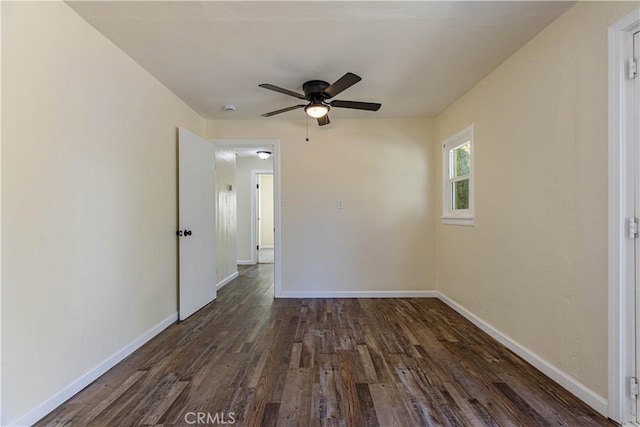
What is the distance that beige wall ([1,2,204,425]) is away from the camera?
1.53 metres

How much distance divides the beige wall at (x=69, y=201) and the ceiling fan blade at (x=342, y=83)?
1.63 metres

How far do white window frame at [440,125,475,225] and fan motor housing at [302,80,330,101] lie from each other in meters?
1.60

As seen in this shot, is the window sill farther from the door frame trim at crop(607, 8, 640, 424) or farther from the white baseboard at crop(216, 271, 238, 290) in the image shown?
the white baseboard at crop(216, 271, 238, 290)

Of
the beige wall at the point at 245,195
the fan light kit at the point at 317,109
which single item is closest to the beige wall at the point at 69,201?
the fan light kit at the point at 317,109

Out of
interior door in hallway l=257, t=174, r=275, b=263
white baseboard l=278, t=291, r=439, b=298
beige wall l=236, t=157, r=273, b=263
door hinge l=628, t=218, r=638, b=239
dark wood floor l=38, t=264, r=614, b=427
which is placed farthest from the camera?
interior door in hallway l=257, t=174, r=275, b=263

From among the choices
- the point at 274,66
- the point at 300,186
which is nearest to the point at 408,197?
the point at 300,186

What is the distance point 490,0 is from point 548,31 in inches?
22.8

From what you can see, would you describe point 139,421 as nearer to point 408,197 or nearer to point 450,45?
point 450,45

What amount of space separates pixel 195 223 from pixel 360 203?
2082 millimetres

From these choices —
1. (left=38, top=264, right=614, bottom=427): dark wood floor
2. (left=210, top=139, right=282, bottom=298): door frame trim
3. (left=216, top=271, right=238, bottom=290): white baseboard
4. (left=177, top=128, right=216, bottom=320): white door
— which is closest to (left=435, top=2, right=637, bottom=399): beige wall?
(left=38, top=264, right=614, bottom=427): dark wood floor

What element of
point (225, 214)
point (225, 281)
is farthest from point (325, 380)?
point (225, 214)

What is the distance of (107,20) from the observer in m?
1.96

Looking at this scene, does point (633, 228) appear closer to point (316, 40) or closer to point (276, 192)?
point (316, 40)

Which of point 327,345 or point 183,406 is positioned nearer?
point 183,406
